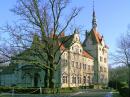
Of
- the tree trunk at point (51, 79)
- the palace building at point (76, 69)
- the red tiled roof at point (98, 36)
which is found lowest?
the tree trunk at point (51, 79)

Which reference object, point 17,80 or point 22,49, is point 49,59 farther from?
point 17,80

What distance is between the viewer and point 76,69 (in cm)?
7875

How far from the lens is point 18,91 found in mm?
49906

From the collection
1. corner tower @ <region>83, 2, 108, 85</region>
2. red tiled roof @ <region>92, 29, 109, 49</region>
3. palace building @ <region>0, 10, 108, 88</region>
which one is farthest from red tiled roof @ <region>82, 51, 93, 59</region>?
red tiled roof @ <region>92, 29, 109, 49</region>

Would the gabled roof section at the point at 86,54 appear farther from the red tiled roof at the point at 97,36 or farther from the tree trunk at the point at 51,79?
the tree trunk at the point at 51,79

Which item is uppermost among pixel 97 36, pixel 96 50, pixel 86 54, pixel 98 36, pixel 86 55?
pixel 98 36

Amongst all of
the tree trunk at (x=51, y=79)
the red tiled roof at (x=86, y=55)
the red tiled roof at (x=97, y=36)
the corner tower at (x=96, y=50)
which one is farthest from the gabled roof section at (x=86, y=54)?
the tree trunk at (x=51, y=79)

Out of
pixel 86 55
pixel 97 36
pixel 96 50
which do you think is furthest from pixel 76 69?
pixel 97 36

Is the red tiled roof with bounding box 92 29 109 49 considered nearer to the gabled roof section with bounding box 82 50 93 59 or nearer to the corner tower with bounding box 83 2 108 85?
the corner tower with bounding box 83 2 108 85

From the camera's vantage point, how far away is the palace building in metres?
72.1

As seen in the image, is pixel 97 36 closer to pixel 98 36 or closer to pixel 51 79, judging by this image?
pixel 98 36

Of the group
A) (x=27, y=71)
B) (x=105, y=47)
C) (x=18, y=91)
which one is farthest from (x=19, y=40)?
(x=105, y=47)

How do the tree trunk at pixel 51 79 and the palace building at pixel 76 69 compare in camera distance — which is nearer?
the tree trunk at pixel 51 79

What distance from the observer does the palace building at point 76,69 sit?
72062mm
